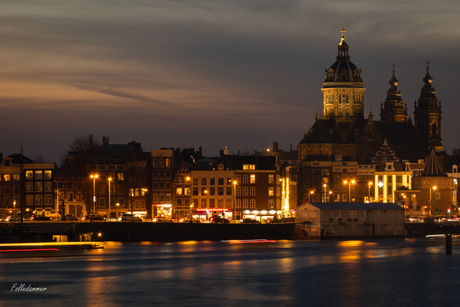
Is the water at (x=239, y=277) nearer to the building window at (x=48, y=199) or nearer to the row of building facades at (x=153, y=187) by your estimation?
the row of building facades at (x=153, y=187)

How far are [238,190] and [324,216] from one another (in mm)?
25164

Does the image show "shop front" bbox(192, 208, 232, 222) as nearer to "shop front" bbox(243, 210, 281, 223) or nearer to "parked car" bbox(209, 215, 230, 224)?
"shop front" bbox(243, 210, 281, 223)

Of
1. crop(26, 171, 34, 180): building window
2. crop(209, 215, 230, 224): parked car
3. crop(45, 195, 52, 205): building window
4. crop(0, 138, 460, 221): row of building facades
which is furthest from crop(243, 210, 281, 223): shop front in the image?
crop(26, 171, 34, 180): building window

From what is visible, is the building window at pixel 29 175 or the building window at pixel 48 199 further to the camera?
the building window at pixel 29 175

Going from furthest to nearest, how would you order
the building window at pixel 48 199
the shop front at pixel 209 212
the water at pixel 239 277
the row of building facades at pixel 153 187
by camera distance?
the building window at pixel 48 199 → the row of building facades at pixel 153 187 → the shop front at pixel 209 212 → the water at pixel 239 277

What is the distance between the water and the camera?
6056cm

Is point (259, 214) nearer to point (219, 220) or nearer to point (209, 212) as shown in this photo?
point (209, 212)

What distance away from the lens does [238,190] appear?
145 metres

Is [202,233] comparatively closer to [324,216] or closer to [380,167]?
[324,216]

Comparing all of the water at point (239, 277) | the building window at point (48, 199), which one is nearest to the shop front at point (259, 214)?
the building window at point (48, 199)

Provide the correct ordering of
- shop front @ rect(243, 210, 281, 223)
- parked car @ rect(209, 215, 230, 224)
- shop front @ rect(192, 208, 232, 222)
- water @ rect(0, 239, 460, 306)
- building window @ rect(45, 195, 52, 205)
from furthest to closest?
building window @ rect(45, 195, 52, 205) → shop front @ rect(243, 210, 281, 223) → shop front @ rect(192, 208, 232, 222) → parked car @ rect(209, 215, 230, 224) → water @ rect(0, 239, 460, 306)

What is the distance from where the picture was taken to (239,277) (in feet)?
237

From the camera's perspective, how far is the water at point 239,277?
60562 mm

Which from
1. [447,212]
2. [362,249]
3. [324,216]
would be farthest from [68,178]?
[447,212]
